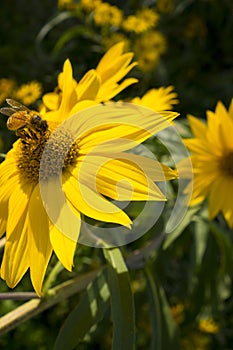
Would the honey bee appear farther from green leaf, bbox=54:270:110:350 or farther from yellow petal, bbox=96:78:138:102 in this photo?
green leaf, bbox=54:270:110:350

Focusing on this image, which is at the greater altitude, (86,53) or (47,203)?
(86,53)

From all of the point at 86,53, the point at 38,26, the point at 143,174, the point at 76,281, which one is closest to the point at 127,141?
the point at 143,174

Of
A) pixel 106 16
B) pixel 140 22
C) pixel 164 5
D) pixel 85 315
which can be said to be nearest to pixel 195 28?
pixel 164 5

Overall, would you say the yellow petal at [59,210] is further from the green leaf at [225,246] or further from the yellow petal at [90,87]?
the green leaf at [225,246]

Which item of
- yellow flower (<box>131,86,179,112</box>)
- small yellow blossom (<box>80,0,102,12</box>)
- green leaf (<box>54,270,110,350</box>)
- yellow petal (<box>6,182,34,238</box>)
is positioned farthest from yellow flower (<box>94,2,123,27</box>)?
yellow petal (<box>6,182,34,238</box>)

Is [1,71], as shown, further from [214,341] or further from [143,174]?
[143,174]

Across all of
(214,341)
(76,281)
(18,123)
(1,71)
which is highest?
(1,71)
